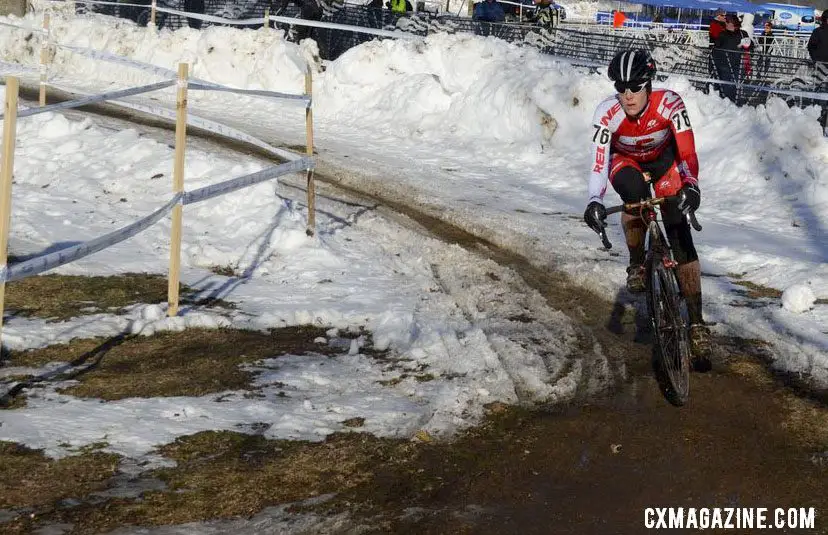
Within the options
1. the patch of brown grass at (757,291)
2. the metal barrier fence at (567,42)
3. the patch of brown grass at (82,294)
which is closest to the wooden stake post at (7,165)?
the patch of brown grass at (82,294)

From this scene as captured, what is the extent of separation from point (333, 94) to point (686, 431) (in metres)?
15.6

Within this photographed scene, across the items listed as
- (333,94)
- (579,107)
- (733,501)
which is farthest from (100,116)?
(733,501)

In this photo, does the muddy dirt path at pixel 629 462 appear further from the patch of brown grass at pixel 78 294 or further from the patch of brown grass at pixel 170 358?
the patch of brown grass at pixel 78 294

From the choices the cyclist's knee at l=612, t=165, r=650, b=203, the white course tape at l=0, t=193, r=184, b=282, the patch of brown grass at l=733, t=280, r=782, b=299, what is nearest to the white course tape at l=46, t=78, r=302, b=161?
the white course tape at l=0, t=193, r=184, b=282

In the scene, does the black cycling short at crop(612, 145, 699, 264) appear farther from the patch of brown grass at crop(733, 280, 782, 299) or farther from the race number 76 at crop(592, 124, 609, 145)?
the patch of brown grass at crop(733, 280, 782, 299)

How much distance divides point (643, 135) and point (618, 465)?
2626mm

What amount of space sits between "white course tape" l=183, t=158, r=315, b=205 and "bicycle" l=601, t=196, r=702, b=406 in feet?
10.8

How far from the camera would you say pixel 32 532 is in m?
4.48

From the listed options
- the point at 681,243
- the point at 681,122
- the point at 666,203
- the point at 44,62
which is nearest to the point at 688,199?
the point at 666,203

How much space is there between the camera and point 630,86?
22.1 ft

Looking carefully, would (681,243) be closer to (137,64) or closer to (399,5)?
(137,64)

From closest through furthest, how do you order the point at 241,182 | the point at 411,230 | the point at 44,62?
the point at 241,182, the point at 411,230, the point at 44,62

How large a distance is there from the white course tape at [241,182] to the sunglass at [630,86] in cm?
335

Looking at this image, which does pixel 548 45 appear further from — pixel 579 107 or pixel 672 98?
pixel 672 98
